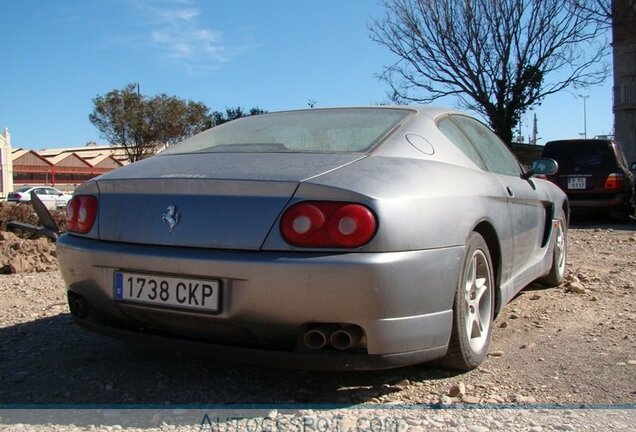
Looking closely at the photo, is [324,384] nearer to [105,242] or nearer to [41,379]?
[105,242]

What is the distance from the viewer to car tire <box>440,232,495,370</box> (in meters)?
2.79

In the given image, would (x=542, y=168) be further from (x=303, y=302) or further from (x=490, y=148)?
(x=303, y=302)

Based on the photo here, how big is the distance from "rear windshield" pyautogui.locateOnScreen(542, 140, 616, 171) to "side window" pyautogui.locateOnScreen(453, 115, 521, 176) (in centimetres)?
735

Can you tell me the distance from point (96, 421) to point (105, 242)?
30.5 inches

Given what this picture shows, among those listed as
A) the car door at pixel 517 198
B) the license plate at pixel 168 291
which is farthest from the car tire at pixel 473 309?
the license plate at pixel 168 291

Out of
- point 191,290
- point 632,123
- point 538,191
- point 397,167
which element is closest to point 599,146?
point 538,191

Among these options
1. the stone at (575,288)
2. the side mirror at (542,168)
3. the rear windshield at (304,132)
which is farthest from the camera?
the stone at (575,288)

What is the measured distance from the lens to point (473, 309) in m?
3.07

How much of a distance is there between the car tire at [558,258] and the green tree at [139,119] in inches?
1291

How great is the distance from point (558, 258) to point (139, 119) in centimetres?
3343

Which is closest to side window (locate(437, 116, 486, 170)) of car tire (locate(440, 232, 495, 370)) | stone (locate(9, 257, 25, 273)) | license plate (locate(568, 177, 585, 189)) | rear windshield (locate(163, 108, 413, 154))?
rear windshield (locate(163, 108, 413, 154))

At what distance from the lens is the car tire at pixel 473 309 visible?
110 inches

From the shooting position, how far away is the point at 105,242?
2.77 metres

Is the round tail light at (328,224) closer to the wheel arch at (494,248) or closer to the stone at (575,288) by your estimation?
the wheel arch at (494,248)
